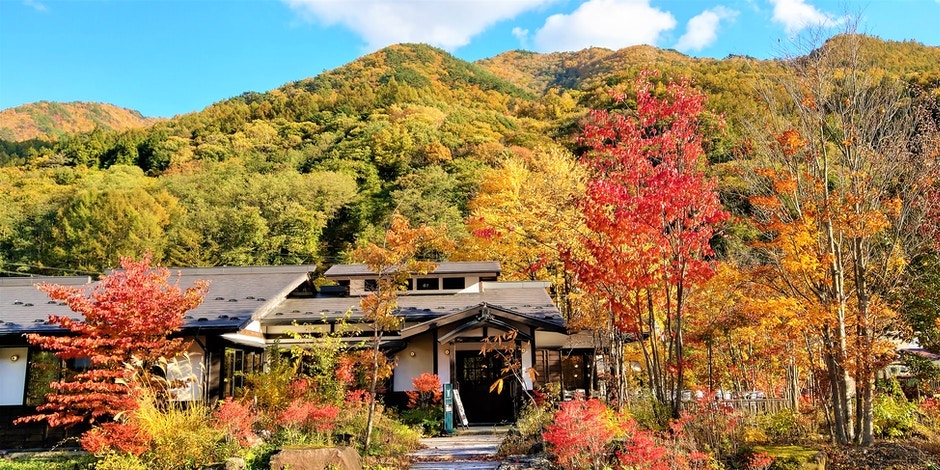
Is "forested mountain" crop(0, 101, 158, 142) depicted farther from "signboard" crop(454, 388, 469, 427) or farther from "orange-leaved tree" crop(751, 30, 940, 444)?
"orange-leaved tree" crop(751, 30, 940, 444)

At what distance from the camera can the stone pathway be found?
991cm

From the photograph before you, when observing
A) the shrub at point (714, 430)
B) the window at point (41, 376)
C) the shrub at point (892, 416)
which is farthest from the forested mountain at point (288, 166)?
the window at point (41, 376)

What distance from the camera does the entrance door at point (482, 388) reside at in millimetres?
15422

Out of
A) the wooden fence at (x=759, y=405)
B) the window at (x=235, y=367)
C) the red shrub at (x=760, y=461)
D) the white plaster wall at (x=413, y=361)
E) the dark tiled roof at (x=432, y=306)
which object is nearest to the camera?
the red shrub at (x=760, y=461)

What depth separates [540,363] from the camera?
53.9ft

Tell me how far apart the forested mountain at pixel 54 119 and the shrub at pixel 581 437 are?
6939cm

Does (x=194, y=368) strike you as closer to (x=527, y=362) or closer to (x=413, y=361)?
(x=413, y=361)

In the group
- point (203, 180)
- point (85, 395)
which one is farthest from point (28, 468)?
point (203, 180)

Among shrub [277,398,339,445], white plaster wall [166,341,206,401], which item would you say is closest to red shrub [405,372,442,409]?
shrub [277,398,339,445]

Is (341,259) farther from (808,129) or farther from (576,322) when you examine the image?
(808,129)

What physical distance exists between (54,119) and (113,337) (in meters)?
75.0

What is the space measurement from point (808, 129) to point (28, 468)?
1374 cm

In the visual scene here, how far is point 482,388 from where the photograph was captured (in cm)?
1569

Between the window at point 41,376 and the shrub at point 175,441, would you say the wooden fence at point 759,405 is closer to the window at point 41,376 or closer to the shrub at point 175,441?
the shrub at point 175,441
